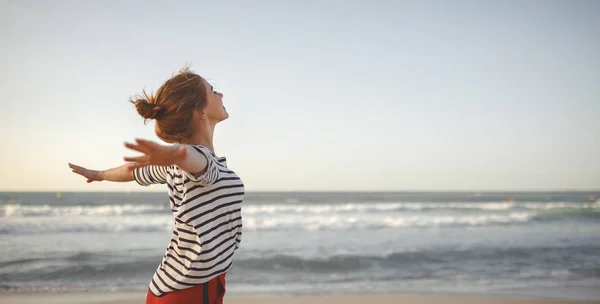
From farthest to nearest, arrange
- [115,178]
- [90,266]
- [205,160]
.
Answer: [90,266] → [115,178] → [205,160]

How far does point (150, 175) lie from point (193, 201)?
31 cm

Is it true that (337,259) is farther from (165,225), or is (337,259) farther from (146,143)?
(146,143)

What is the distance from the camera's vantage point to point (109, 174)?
1893 mm

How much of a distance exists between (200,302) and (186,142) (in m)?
0.57

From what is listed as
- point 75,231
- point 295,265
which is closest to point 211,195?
point 295,265

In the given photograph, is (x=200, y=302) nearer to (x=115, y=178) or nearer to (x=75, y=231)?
(x=115, y=178)

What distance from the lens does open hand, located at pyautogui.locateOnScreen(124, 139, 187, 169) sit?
1195mm

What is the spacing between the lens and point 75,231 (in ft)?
35.8

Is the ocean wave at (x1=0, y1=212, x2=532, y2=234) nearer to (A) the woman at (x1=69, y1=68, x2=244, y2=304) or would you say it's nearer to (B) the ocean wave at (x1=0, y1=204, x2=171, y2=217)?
(B) the ocean wave at (x1=0, y1=204, x2=171, y2=217)

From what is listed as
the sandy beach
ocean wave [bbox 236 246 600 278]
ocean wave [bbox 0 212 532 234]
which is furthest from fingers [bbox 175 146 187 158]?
ocean wave [bbox 0 212 532 234]

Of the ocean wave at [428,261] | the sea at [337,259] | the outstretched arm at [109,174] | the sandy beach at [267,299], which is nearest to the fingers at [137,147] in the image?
the outstretched arm at [109,174]

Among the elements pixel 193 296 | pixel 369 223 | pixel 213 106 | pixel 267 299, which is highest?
pixel 213 106

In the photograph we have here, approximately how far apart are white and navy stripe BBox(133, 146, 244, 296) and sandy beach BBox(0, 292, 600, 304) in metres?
4.19

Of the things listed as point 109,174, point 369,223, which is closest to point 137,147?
point 109,174
